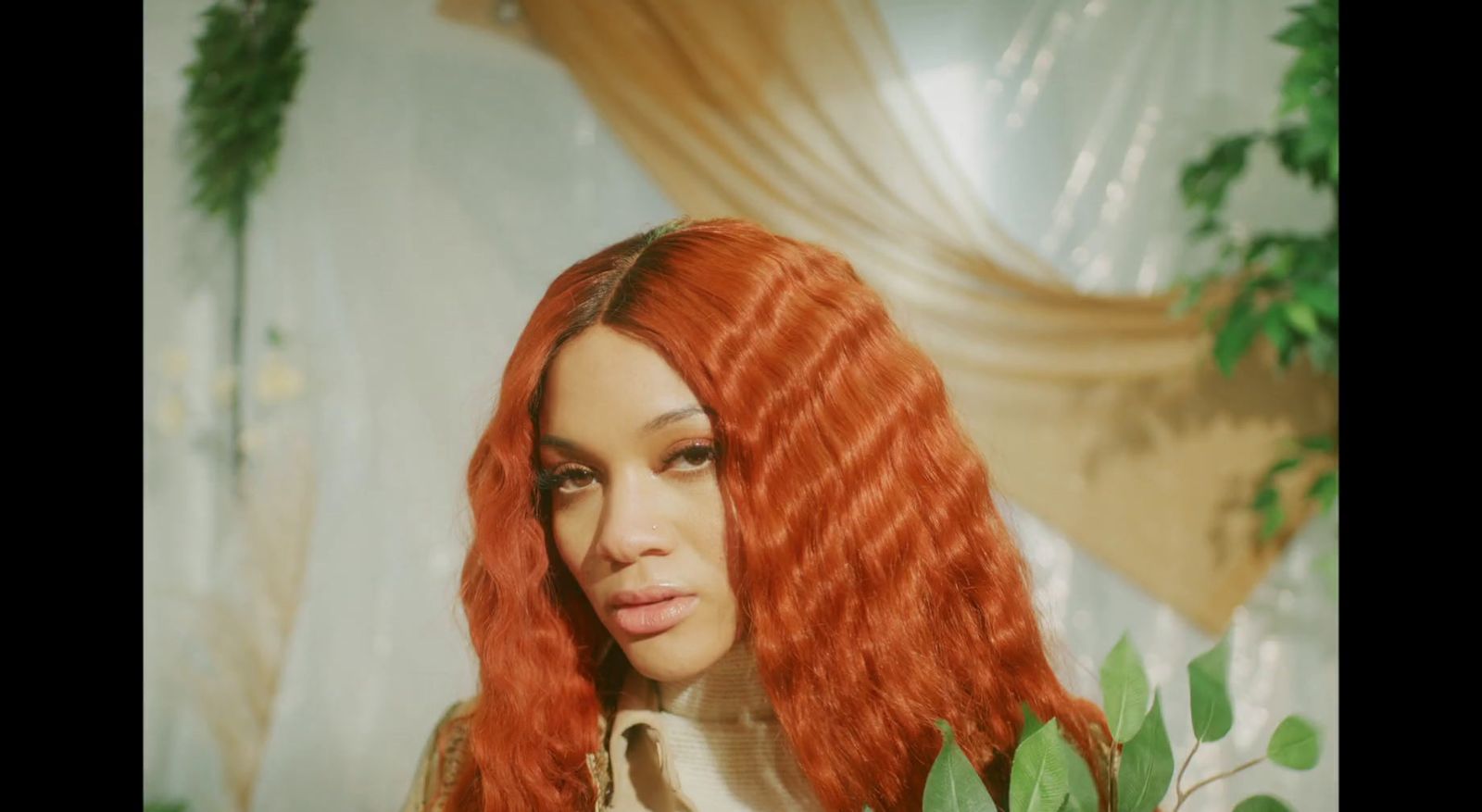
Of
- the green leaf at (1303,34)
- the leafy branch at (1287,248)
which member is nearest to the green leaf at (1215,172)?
the leafy branch at (1287,248)

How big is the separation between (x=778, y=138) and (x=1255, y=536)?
0.85m

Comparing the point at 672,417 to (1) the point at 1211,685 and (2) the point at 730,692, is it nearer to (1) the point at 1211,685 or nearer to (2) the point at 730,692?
(2) the point at 730,692

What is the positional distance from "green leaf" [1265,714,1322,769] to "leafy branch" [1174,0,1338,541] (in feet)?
1.16

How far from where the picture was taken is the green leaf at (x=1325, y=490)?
1.55 m

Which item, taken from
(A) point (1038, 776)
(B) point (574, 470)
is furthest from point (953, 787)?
(B) point (574, 470)

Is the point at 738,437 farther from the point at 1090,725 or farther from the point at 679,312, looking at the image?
the point at 1090,725

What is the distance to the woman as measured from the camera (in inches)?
51.9

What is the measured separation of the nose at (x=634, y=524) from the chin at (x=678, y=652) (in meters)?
0.10

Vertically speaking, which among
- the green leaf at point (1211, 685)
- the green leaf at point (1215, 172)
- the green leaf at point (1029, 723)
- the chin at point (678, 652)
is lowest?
the green leaf at point (1029, 723)

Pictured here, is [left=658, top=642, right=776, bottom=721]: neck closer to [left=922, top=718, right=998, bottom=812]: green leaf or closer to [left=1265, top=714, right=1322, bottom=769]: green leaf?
[left=922, top=718, right=998, bottom=812]: green leaf

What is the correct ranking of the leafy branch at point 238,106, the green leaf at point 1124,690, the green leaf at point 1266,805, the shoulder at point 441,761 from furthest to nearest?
the leafy branch at point 238,106 → the shoulder at point 441,761 → the green leaf at point 1124,690 → the green leaf at point 1266,805

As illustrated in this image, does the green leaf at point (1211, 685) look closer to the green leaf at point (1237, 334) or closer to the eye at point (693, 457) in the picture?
the green leaf at point (1237, 334)
